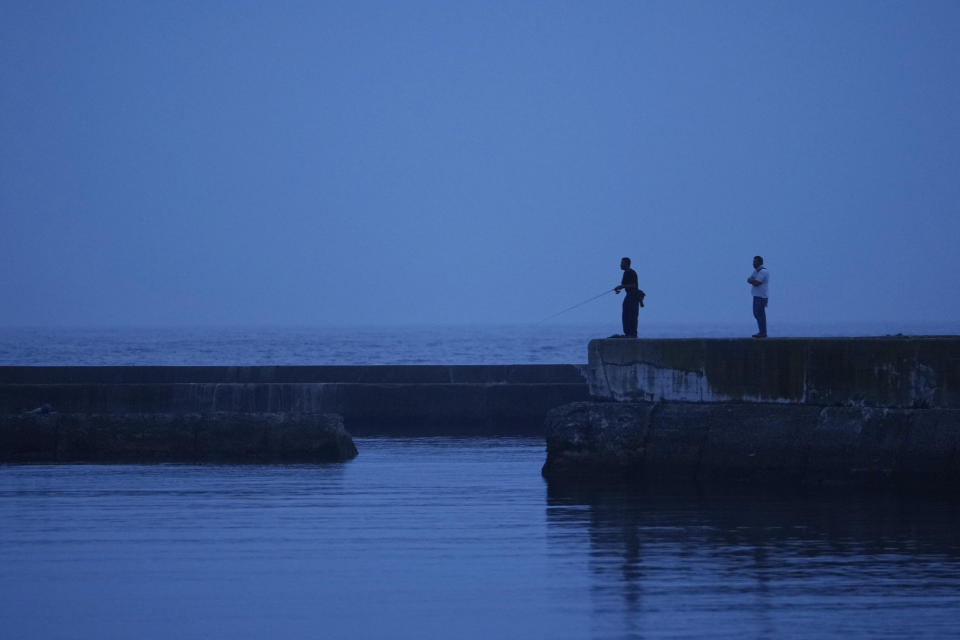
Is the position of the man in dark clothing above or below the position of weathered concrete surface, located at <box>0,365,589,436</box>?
above

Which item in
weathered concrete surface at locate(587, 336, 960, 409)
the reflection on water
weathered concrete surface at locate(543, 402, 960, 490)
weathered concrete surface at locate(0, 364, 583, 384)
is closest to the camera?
the reflection on water

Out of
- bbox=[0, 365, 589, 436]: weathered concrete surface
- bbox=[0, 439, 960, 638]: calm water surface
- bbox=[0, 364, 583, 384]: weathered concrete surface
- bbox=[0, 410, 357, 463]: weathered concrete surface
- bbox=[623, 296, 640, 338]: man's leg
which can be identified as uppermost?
bbox=[623, 296, 640, 338]: man's leg

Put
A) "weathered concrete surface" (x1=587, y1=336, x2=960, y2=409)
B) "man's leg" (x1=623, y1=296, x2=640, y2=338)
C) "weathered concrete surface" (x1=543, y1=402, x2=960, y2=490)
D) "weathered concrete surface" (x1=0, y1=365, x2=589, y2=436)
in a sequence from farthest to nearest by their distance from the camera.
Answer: "weathered concrete surface" (x1=0, y1=365, x2=589, y2=436), "man's leg" (x1=623, y1=296, x2=640, y2=338), "weathered concrete surface" (x1=587, y1=336, x2=960, y2=409), "weathered concrete surface" (x1=543, y1=402, x2=960, y2=490)

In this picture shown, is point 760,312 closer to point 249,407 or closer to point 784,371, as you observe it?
point 784,371

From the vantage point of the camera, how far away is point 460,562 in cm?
841

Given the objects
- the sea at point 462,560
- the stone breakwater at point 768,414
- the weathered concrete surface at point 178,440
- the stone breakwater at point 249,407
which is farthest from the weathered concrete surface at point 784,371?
the stone breakwater at point 249,407

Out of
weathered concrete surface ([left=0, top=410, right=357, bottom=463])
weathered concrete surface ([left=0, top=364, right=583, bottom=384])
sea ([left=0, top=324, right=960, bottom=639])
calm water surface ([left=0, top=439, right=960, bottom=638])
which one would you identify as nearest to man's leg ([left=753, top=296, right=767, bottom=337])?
sea ([left=0, top=324, right=960, bottom=639])

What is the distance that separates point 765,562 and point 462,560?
195cm

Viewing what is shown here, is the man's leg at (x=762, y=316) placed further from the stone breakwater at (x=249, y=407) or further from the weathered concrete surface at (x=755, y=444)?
the stone breakwater at (x=249, y=407)

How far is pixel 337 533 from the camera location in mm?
9672

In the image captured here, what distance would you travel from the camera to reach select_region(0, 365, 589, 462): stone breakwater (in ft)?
50.3

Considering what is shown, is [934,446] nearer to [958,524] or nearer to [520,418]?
[958,524]

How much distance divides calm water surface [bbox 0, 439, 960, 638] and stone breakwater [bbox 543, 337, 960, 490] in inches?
27.8

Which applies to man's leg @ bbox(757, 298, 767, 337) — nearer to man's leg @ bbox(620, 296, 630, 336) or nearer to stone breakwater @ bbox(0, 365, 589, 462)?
man's leg @ bbox(620, 296, 630, 336)
